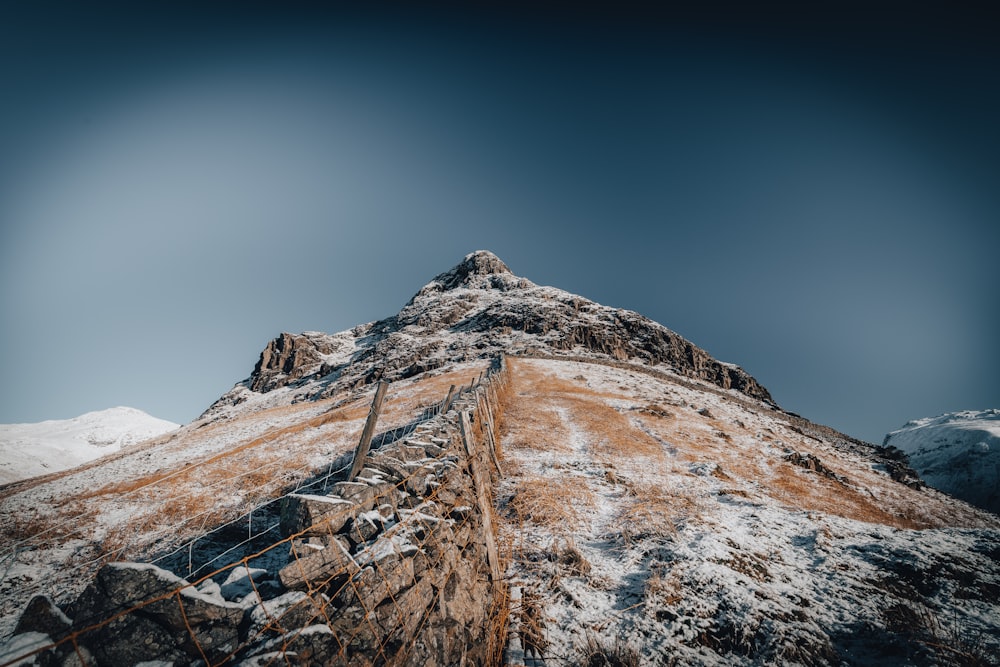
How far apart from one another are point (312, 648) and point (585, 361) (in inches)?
1760

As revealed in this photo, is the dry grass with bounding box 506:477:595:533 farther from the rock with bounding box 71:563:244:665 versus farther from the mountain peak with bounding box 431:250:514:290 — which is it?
the mountain peak with bounding box 431:250:514:290

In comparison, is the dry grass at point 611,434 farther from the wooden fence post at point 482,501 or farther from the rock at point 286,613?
the rock at point 286,613

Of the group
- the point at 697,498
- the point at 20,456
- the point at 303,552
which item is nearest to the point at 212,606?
the point at 303,552

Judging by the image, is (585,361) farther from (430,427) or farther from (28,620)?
(28,620)

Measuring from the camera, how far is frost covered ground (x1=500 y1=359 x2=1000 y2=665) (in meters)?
4.89

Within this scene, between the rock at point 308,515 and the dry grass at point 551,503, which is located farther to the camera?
the dry grass at point 551,503

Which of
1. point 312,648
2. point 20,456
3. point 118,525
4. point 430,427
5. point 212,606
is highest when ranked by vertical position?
point 430,427

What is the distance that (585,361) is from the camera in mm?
45781

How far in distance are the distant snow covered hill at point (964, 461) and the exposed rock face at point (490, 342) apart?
81.3 ft

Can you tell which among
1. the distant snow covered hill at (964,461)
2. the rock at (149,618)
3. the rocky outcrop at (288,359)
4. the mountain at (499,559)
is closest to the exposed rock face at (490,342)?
the rocky outcrop at (288,359)

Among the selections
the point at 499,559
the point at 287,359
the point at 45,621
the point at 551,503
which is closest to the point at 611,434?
the point at 551,503

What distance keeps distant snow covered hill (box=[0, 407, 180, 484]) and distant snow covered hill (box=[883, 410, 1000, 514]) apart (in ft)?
413

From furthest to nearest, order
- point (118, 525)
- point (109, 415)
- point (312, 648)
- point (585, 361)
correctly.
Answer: point (109, 415) < point (585, 361) < point (118, 525) < point (312, 648)

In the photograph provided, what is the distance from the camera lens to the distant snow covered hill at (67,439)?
58.3m
